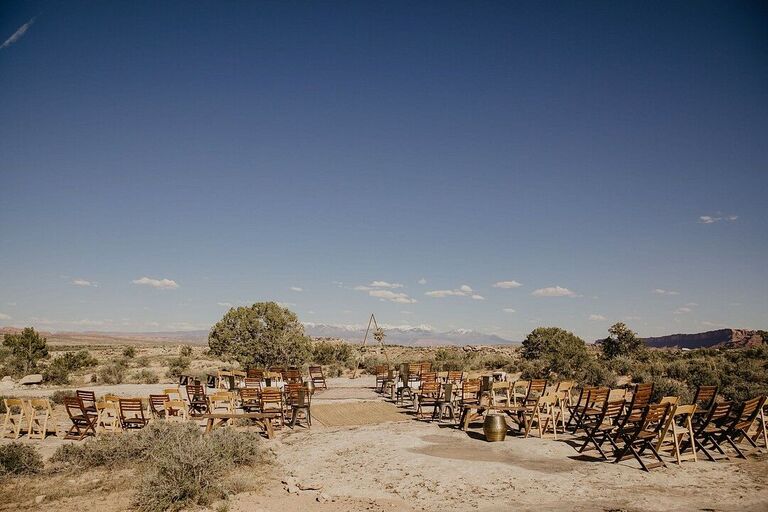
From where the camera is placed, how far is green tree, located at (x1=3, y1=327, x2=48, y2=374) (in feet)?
92.4

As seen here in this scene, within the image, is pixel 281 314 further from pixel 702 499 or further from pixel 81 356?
pixel 702 499

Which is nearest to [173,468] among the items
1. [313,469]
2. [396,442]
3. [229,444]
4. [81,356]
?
[229,444]

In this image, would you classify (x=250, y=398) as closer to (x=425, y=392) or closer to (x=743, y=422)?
(x=425, y=392)

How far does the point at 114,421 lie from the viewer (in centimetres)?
1125

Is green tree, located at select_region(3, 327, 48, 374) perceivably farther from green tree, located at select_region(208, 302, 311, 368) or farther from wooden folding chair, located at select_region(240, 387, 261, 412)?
wooden folding chair, located at select_region(240, 387, 261, 412)

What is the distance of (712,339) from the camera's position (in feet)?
336

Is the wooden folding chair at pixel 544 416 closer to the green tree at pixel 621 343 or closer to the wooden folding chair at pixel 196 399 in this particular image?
the wooden folding chair at pixel 196 399

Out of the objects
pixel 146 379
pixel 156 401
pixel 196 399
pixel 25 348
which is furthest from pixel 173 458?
pixel 25 348

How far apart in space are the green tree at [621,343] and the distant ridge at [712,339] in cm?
5140

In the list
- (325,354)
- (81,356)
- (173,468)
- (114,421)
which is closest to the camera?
(173,468)

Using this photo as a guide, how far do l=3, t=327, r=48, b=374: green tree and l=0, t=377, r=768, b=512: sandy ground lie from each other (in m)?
22.3

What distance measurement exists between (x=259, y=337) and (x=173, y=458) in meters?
17.4

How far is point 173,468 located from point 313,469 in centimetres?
243

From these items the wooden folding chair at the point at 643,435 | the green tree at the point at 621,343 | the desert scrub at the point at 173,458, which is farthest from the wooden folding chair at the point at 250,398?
the green tree at the point at 621,343
